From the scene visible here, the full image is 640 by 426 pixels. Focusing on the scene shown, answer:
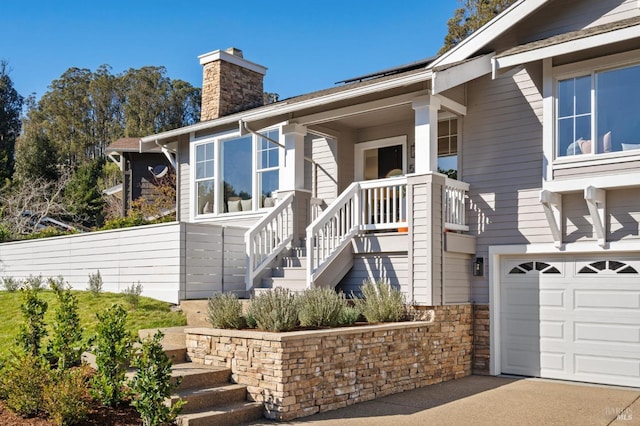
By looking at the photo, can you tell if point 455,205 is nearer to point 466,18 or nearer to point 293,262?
point 293,262

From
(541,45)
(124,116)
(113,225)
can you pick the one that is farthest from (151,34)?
(541,45)

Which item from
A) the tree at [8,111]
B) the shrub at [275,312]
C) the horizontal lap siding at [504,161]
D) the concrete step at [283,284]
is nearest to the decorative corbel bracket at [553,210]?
the horizontal lap siding at [504,161]

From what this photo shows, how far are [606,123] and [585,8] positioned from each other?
75.9 inches

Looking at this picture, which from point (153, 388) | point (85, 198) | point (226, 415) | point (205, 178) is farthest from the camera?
point (85, 198)

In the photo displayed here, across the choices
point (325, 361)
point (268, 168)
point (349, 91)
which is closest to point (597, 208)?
point (349, 91)

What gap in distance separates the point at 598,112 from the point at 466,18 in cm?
1810

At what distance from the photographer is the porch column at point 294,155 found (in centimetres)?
1168

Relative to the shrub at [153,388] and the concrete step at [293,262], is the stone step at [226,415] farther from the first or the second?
the concrete step at [293,262]

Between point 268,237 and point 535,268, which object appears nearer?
point 535,268

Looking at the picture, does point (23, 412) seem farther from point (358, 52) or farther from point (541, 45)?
point (358, 52)

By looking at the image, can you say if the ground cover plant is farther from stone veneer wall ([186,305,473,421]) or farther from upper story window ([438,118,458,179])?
upper story window ([438,118,458,179])

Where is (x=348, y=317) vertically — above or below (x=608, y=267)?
below

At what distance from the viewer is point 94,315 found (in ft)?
34.1

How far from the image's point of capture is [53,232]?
17.0 metres
